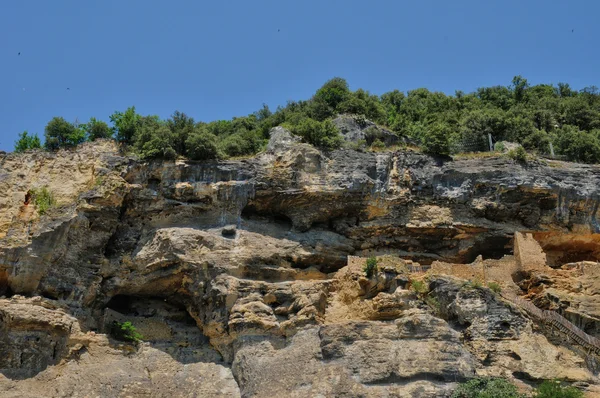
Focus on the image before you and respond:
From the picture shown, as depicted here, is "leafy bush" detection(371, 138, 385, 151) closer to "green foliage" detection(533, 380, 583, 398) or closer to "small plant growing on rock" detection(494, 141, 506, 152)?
"small plant growing on rock" detection(494, 141, 506, 152)

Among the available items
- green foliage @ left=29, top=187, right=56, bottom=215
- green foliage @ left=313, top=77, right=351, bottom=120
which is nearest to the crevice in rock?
green foliage @ left=29, top=187, right=56, bottom=215

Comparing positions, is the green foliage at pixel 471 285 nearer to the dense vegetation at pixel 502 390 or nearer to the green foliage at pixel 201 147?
the dense vegetation at pixel 502 390

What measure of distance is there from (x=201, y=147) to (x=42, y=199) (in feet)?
19.9

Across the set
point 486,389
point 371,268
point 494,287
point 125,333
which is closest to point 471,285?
point 494,287

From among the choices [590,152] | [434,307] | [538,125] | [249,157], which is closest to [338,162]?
[249,157]

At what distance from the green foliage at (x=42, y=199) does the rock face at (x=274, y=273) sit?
1.00 feet

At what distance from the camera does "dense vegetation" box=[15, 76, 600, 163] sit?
93.9 ft

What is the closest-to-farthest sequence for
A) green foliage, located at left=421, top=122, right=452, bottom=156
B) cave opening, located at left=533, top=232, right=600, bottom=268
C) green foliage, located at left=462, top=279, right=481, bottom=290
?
green foliage, located at left=462, top=279, right=481, bottom=290, cave opening, located at left=533, top=232, right=600, bottom=268, green foliage, located at left=421, top=122, right=452, bottom=156

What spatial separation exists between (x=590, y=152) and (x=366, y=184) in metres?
10.5

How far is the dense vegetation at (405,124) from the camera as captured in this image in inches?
1126

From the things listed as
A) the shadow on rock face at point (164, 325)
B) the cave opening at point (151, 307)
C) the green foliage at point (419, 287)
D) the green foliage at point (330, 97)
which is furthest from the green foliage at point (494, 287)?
the green foliage at point (330, 97)

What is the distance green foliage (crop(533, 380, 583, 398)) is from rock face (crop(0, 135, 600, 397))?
727 millimetres

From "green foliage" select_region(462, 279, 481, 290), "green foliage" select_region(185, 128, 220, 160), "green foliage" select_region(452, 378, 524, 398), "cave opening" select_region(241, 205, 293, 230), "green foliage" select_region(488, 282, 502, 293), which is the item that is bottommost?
"green foliage" select_region(452, 378, 524, 398)

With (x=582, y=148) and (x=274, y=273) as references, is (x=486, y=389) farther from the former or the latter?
(x=582, y=148)
